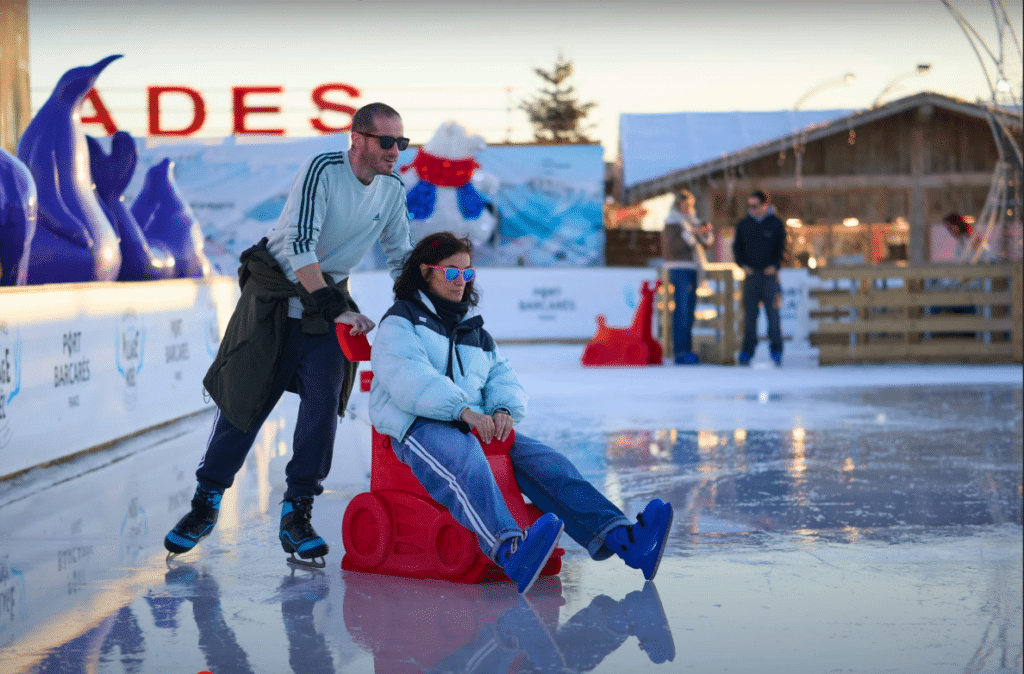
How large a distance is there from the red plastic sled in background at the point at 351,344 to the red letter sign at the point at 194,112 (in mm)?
19162

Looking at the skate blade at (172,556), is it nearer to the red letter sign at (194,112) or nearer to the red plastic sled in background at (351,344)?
the red plastic sled in background at (351,344)

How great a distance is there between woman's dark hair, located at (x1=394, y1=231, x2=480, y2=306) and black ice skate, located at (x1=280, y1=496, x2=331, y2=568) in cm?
78

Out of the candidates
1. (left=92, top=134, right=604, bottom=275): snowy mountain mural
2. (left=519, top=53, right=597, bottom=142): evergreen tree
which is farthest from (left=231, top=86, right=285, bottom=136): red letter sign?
(left=519, top=53, right=597, bottom=142): evergreen tree

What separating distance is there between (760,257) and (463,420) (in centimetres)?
948

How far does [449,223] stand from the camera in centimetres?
1978

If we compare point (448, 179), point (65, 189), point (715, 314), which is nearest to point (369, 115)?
point (65, 189)

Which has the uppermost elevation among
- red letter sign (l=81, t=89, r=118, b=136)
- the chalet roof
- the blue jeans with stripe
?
red letter sign (l=81, t=89, r=118, b=136)

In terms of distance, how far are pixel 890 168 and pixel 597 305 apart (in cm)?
782

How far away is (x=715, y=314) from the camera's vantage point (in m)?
14.5

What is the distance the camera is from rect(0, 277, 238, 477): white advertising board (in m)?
5.85

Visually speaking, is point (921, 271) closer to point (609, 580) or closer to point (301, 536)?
point (609, 580)

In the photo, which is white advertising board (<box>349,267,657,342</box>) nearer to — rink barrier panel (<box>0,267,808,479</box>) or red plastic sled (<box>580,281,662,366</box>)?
red plastic sled (<box>580,281,662,366</box>)

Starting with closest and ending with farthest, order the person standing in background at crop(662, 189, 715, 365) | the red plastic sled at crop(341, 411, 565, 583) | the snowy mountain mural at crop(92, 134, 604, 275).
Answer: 1. the red plastic sled at crop(341, 411, 565, 583)
2. the person standing in background at crop(662, 189, 715, 365)
3. the snowy mountain mural at crop(92, 134, 604, 275)

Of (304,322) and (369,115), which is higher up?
(369,115)
